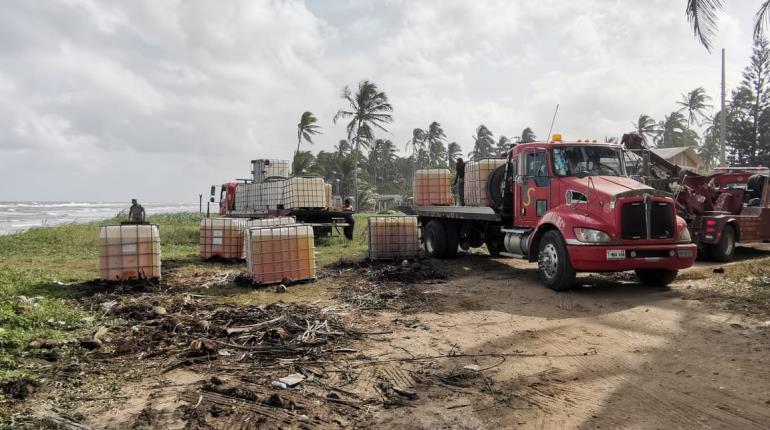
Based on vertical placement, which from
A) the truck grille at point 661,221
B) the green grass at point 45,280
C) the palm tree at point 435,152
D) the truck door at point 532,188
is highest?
the palm tree at point 435,152

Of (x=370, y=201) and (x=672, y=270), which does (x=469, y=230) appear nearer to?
(x=672, y=270)

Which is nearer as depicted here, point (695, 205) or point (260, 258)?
point (260, 258)

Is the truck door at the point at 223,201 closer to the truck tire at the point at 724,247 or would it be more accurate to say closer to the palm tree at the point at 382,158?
the truck tire at the point at 724,247

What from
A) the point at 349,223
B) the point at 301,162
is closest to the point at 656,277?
the point at 349,223

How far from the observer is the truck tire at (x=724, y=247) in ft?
38.8

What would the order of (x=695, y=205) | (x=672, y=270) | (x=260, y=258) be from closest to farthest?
1. (x=672, y=270)
2. (x=260, y=258)
3. (x=695, y=205)

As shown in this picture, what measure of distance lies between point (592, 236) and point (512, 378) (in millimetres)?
4092

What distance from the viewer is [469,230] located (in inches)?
500

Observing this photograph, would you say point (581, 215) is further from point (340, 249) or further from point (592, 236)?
point (340, 249)

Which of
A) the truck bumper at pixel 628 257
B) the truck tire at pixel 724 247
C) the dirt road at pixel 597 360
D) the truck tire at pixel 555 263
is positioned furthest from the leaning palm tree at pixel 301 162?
the truck bumper at pixel 628 257

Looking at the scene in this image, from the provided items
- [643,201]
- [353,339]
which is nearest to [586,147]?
[643,201]

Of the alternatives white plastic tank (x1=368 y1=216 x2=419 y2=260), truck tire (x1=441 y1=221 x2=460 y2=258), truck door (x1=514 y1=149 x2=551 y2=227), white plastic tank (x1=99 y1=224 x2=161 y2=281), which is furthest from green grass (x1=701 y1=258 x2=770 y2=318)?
white plastic tank (x1=99 y1=224 x2=161 y2=281)

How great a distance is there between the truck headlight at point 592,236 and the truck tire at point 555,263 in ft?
1.03

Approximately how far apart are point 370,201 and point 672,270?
41.2 metres
